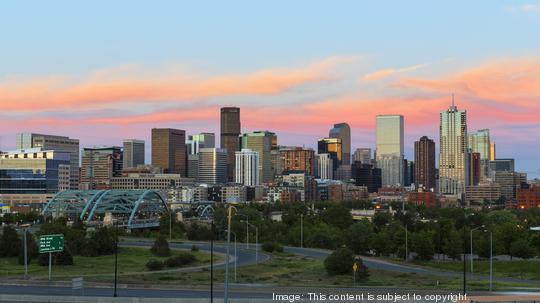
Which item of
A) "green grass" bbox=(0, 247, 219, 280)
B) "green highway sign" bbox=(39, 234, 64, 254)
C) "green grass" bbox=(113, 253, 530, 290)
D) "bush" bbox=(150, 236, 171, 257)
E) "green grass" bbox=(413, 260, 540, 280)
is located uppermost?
"green highway sign" bbox=(39, 234, 64, 254)

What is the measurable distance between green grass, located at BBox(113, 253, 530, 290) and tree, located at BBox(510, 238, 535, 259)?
46.5m

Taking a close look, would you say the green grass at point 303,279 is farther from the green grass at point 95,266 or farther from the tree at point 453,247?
the tree at point 453,247

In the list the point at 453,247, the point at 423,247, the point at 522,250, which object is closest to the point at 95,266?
the point at 423,247

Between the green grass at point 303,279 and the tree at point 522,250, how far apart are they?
153 ft

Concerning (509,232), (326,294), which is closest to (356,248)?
(509,232)

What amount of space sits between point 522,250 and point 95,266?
7459cm

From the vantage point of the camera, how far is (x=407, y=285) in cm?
8156

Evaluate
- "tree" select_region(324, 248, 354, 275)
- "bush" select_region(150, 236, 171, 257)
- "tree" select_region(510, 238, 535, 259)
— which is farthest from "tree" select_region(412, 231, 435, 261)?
"bush" select_region(150, 236, 171, 257)

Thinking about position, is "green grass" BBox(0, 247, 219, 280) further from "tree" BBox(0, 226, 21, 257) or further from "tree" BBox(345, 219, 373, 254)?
"tree" BBox(345, 219, 373, 254)

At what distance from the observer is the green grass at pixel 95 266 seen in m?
95.7

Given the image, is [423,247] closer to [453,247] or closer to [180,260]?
[453,247]

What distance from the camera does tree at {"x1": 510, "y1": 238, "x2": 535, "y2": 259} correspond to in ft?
443

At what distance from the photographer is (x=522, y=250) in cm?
13500

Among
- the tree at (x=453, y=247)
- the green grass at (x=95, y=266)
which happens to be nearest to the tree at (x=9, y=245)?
the green grass at (x=95, y=266)
